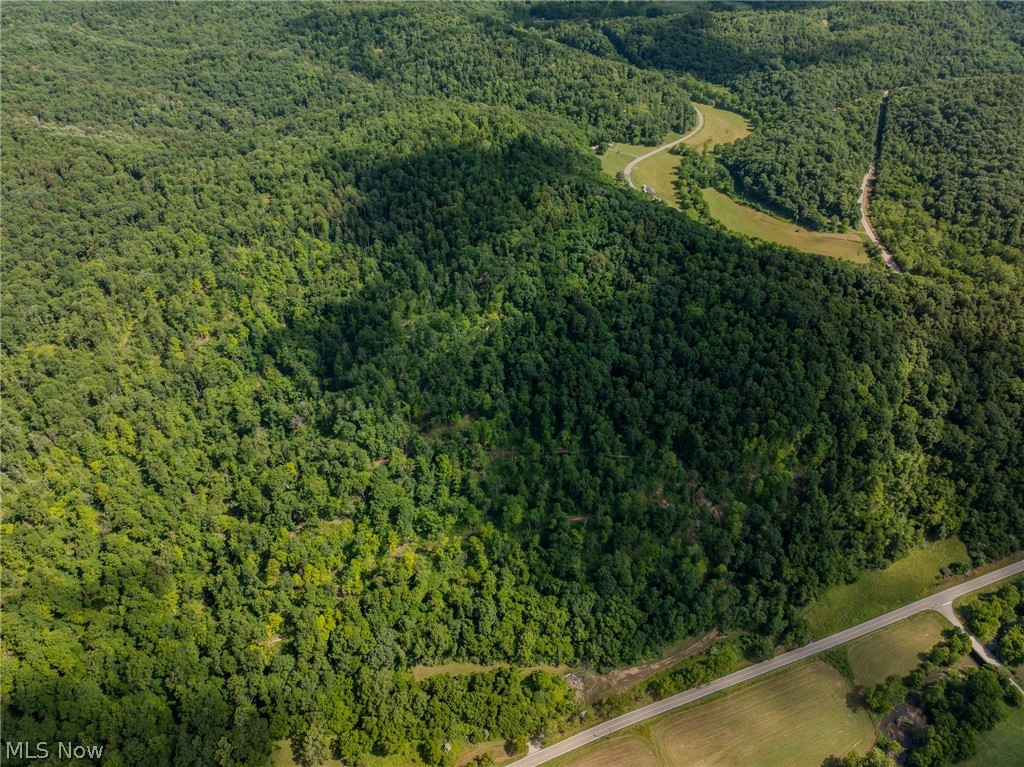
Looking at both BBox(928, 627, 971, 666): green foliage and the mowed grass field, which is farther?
BBox(928, 627, 971, 666): green foliage

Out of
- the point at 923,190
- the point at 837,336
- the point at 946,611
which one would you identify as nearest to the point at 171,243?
the point at 837,336

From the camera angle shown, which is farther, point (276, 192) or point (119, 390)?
point (276, 192)

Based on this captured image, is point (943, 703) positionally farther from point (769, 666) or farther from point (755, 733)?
point (755, 733)

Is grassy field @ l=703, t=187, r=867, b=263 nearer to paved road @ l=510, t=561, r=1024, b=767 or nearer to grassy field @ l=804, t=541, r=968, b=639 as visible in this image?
grassy field @ l=804, t=541, r=968, b=639

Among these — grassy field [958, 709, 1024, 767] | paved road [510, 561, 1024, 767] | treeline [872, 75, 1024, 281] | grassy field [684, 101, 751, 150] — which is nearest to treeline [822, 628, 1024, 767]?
grassy field [958, 709, 1024, 767]

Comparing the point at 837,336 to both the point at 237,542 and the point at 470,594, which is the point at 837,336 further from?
the point at 237,542

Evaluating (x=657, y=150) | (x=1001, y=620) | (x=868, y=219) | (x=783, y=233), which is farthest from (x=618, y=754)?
(x=657, y=150)
